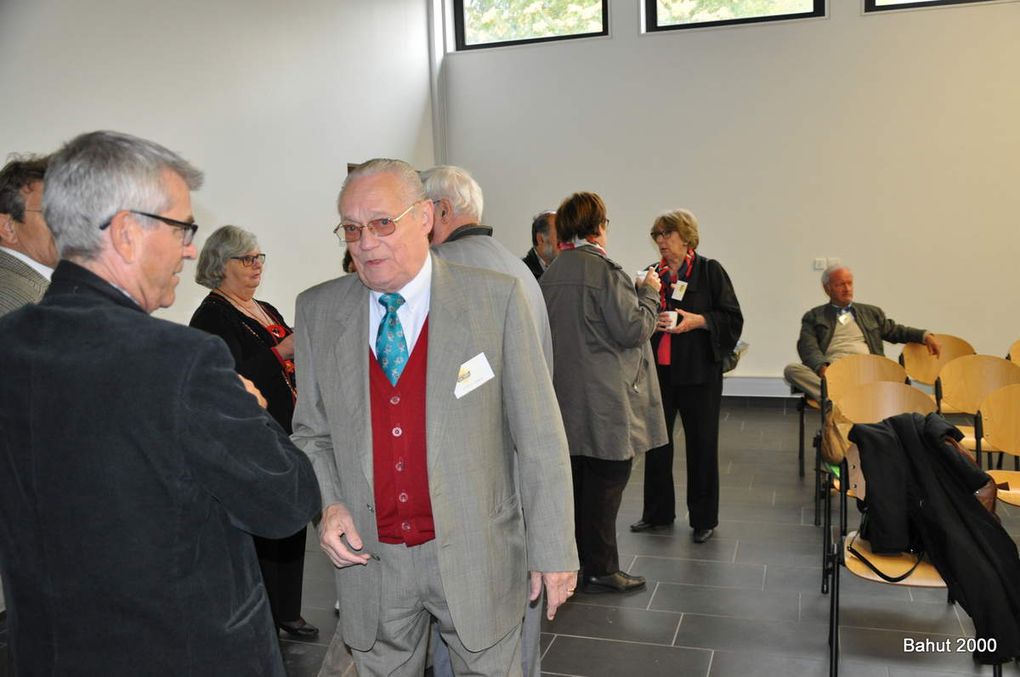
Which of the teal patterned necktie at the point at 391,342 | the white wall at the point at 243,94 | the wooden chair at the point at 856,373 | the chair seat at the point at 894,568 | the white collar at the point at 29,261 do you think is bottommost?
the chair seat at the point at 894,568

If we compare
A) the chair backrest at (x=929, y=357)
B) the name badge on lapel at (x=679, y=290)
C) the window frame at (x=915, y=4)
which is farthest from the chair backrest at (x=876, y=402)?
the window frame at (x=915, y=4)

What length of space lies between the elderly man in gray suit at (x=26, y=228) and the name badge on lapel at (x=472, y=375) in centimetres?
125

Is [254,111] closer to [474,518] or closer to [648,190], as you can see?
[648,190]

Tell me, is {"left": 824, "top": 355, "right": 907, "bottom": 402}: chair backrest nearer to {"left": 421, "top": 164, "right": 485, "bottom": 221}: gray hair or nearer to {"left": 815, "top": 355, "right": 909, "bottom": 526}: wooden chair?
{"left": 815, "top": 355, "right": 909, "bottom": 526}: wooden chair

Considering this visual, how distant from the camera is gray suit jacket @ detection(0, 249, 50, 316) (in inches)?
88.7

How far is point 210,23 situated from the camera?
552 cm

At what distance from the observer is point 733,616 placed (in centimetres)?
367

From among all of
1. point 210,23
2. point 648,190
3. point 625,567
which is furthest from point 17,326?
point 648,190

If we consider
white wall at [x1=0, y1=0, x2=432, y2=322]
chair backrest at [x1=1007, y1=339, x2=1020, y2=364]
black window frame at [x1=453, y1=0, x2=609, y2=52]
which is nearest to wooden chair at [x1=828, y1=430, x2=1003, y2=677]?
chair backrest at [x1=1007, y1=339, x2=1020, y2=364]

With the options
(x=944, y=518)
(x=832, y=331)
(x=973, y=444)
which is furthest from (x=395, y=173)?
(x=832, y=331)

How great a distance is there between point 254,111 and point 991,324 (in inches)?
255

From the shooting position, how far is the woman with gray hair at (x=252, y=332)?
10.3ft

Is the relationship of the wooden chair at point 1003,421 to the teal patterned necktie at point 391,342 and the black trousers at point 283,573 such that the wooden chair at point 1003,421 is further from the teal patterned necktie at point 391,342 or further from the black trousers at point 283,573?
the teal patterned necktie at point 391,342

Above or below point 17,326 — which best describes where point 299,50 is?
above
